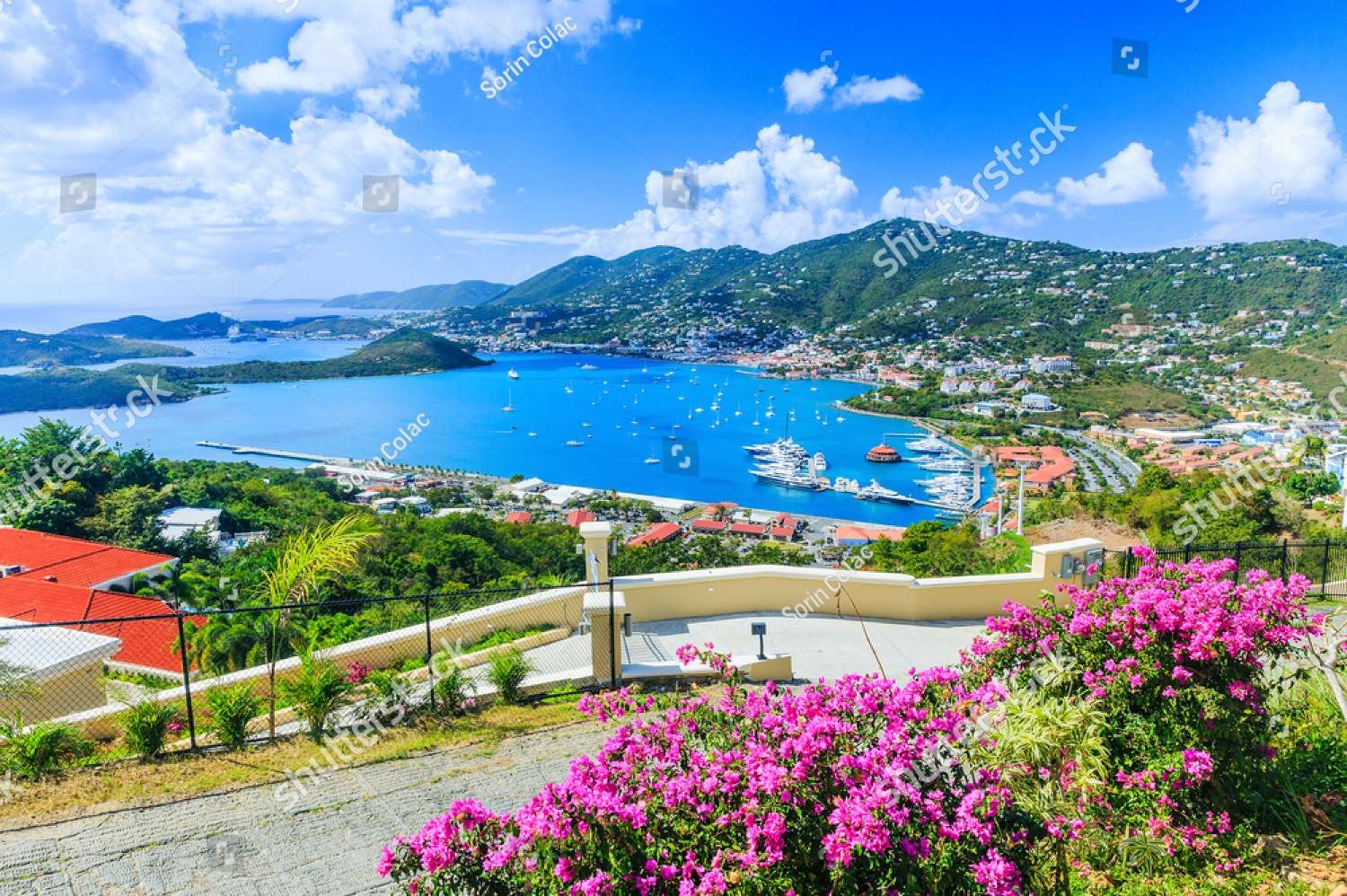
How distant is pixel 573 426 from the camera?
3401 inches

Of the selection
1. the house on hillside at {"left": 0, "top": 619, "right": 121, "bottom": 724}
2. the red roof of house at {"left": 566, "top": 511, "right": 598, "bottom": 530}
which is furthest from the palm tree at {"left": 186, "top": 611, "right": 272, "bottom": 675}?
the red roof of house at {"left": 566, "top": 511, "right": 598, "bottom": 530}

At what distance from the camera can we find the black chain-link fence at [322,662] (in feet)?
16.7

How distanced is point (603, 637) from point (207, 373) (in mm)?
112719

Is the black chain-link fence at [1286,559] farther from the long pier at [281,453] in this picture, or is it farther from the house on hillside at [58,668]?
the long pier at [281,453]

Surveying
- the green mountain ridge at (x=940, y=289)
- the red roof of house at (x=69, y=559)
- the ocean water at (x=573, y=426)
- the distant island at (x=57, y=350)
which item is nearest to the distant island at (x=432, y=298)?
the green mountain ridge at (x=940, y=289)

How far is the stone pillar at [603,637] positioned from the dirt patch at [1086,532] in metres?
12.2

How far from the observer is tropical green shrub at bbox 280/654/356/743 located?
4773 millimetres

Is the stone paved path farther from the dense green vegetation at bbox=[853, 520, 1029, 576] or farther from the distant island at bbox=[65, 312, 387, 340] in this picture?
the distant island at bbox=[65, 312, 387, 340]

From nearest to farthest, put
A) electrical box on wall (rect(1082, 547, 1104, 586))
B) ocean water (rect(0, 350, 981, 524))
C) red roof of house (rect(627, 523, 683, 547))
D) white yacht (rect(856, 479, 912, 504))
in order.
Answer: electrical box on wall (rect(1082, 547, 1104, 586)) → red roof of house (rect(627, 523, 683, 547)) → white yacht (rect(856, 479, 912, 504)) → ocean water (rect(0, 350, 981, 524))

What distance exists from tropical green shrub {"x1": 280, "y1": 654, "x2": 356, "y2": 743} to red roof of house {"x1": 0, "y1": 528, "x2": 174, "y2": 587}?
1190 cm

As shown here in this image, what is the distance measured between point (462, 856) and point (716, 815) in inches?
32.1

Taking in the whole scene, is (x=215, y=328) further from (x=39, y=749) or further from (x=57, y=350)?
(x=39, y=749)

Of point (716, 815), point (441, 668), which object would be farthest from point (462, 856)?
point (441, 668)

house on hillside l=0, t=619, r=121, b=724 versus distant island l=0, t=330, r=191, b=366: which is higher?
distant island l=0, t=330, r=191, b=366
